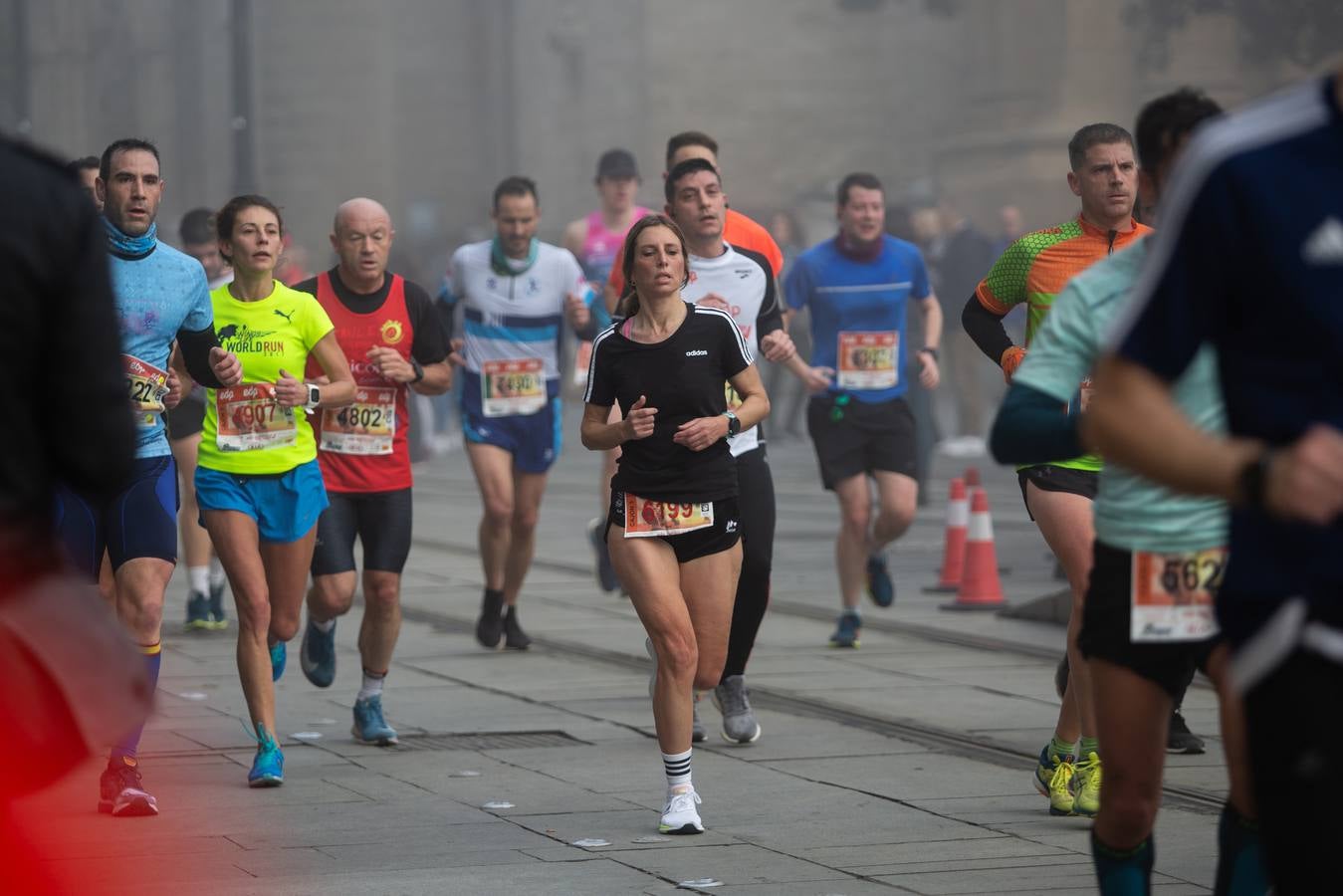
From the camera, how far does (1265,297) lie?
3.22 metres

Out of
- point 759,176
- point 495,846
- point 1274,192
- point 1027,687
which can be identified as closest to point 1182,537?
point 1274,192

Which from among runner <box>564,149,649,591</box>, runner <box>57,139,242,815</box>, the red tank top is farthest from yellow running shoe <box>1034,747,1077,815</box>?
runner <box>564,149,649,591</box>

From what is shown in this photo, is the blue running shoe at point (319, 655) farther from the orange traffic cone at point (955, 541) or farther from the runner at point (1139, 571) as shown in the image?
the runner at point (1139, 571)

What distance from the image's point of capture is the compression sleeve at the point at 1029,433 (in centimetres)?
427

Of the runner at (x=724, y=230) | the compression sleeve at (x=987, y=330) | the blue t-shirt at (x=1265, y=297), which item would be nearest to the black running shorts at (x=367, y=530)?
the runner at (x=724, y=230)

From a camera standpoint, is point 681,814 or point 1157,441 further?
point 681,814

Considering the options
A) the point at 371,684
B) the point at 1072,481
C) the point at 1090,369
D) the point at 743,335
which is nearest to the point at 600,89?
the point at 743,335

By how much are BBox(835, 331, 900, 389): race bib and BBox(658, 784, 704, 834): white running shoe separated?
189 inches

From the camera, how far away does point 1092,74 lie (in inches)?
1212

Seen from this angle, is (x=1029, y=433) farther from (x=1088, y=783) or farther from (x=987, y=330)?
(x=987, y=330)

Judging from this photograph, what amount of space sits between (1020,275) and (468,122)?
1739 inches

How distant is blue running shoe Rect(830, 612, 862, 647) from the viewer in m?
11.2

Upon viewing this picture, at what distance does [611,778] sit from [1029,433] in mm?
3937

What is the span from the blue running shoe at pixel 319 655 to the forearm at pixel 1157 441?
20.1 ft
